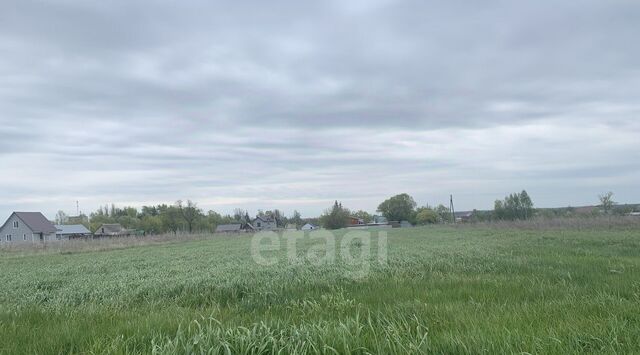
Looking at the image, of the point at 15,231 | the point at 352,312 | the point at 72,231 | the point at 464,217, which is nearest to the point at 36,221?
the point at 15,231

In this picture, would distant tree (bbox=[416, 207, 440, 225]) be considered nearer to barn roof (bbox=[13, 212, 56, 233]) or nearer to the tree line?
the tree line

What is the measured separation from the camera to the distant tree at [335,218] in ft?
383

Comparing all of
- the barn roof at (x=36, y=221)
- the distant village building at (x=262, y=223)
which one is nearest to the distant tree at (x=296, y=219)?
the distant village building at (x=262, y=223)

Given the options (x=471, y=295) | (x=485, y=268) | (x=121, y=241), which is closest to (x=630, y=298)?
(x=471, y=295)

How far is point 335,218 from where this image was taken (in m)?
117

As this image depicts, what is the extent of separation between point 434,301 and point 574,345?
2.93m

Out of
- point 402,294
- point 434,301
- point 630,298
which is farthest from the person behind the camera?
point 402,294

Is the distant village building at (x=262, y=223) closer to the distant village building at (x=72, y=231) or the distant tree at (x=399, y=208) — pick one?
the distant tree at (x=399, y=208)

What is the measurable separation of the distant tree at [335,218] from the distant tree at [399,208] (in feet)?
70.3

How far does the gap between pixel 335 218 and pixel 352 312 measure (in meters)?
111

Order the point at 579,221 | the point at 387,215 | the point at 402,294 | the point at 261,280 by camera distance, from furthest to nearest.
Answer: the point at 387,215 → the point at 579,221 → the point at 261,280 → the point at 402,294

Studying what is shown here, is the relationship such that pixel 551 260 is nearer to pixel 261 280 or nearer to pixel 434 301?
pixel 434 301

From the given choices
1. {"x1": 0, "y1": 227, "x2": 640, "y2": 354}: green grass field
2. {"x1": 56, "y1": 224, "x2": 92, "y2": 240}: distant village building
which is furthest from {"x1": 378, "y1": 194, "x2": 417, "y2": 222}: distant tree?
{"x1": 0, "y1": 227, "x2": 640, "y2": 354}: green grass field

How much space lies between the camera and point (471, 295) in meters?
6.96
